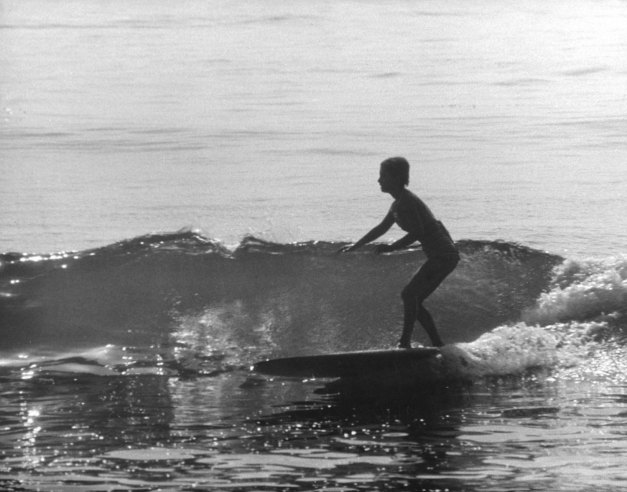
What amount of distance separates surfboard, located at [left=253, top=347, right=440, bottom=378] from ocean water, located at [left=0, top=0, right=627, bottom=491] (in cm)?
10

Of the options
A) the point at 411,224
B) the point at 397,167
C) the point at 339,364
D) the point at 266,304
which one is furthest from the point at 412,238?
the point at 266,304

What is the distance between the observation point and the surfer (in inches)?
358

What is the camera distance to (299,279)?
1284cm

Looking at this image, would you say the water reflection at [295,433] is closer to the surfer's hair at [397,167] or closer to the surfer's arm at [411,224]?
the surfer's arm at [411,224]

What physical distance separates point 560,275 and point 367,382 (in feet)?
13.9

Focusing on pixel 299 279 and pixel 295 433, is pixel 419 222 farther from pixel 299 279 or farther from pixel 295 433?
pixel 299 279

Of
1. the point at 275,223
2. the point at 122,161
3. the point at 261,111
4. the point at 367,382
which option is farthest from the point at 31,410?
the point at 261,111

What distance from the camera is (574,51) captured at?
40.6 m

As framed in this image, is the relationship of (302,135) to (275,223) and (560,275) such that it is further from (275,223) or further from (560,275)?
(560,275)

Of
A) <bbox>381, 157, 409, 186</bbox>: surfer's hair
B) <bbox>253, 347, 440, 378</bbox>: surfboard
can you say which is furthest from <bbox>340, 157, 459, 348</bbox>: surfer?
<bbox>253, 347, 440, 378</bbox>: surfboard

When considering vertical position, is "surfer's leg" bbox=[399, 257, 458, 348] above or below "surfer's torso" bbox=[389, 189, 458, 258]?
below

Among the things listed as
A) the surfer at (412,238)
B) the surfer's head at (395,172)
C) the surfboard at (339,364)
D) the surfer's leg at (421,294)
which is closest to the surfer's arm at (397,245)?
the surfer at (412,238)

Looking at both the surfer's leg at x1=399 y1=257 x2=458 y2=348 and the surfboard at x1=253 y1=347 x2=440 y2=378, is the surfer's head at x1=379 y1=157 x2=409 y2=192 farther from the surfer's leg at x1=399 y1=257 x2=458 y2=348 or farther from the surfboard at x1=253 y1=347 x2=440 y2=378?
the surfboard at x1=253 y1=347 x2=440 y2=378

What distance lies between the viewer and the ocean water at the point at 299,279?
7.35m
